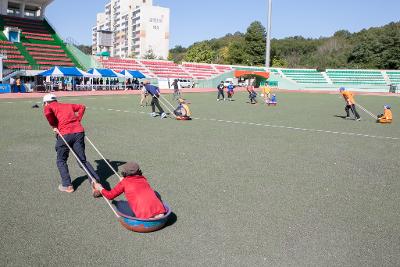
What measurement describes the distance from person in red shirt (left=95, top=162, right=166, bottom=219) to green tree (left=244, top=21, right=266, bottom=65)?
82.8 m

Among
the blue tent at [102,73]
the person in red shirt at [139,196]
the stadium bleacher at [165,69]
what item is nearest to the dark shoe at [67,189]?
the person in red shirt at [139,196]

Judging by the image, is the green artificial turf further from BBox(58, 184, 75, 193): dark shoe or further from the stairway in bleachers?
the stairway in bleachers

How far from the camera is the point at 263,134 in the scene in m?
13.0

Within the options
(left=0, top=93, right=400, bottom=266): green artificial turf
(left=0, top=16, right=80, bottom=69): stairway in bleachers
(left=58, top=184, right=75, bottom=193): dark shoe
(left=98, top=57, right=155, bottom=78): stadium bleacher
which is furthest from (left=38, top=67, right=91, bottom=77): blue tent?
(left=58, top=184, right=75, bottom=193): dark shoe

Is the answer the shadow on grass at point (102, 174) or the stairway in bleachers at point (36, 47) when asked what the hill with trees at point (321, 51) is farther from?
the shadow on grass at point (102, 174)

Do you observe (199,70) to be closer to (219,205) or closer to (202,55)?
(202,55)

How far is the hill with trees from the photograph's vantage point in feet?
253

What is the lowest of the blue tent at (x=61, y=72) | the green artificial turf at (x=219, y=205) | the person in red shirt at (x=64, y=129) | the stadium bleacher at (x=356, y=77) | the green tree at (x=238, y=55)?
the green artificial turf at (x=219, y=205)

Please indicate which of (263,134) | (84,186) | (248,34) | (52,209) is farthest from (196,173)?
(248,34)

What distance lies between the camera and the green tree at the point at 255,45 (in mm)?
85688

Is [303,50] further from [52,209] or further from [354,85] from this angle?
[52,209]

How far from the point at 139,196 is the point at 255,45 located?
278ft

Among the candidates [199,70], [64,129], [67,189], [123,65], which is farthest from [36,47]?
[67,189]

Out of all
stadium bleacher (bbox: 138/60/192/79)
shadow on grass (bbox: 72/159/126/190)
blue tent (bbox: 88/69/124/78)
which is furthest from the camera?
stadium bleacher (bbox: 138/60/192/79)
